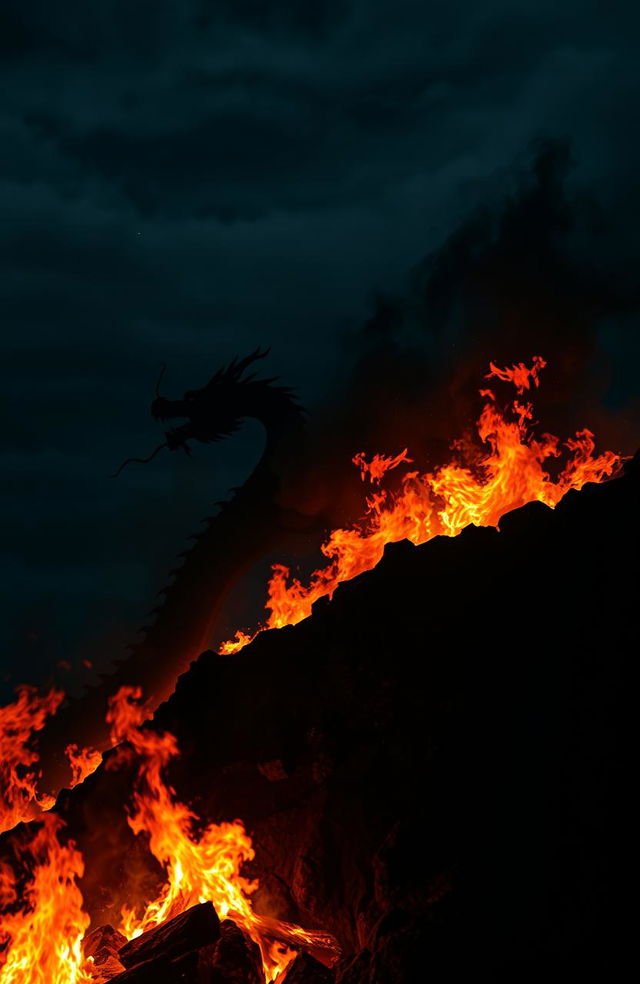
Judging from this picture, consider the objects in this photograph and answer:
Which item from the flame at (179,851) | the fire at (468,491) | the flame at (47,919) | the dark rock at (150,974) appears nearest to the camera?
the dark rock at (150,974)

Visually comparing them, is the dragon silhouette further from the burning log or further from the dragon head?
the burning log

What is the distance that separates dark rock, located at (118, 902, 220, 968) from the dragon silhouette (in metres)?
7.99

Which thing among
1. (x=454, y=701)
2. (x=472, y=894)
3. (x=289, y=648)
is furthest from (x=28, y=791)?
(x=472, y=894)

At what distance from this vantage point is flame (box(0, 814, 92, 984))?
10.7 m

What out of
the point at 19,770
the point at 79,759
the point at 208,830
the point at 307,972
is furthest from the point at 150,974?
the point at 19,770

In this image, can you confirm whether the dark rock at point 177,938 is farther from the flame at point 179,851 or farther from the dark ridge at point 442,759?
the dark ridge at point 442,759

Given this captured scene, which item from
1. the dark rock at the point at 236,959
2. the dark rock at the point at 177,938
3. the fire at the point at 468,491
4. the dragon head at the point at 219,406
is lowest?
the dark rock at the point at 236,959

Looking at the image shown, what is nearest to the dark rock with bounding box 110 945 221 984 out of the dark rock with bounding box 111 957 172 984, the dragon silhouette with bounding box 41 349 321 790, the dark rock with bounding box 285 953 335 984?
the dark rock with bounding box 111 957 172 984

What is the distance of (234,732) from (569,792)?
4884mm

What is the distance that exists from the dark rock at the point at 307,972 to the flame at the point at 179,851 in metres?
1.87

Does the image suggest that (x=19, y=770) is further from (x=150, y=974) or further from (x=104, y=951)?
(x=150, y=974)

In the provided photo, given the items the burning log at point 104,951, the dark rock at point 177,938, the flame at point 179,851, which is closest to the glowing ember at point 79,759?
the flame at point 179,851

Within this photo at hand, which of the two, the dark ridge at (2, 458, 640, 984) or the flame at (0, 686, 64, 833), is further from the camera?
the flame at (0, 686, 64, 833)

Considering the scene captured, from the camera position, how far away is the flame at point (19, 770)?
674 inches
